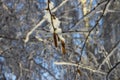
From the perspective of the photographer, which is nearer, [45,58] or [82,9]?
[45,58]

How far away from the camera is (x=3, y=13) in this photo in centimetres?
503

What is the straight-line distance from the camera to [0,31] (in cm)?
488

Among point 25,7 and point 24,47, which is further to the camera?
point 25,7

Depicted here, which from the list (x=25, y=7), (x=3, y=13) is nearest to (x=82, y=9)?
(x=25, y=7)

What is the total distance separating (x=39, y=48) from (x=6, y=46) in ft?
1.26

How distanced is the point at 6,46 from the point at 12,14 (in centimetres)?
52

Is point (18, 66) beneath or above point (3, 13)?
beneath

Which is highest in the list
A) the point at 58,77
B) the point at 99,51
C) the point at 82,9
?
the point at 82,9

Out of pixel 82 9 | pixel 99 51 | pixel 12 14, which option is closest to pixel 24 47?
pixel 12 14

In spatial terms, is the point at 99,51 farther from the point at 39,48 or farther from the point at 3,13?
the point at 3,13

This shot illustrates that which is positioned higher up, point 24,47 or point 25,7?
point 25,7

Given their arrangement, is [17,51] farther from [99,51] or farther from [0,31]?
[99,51]

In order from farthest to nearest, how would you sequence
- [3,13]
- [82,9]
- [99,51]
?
[82,9] < [3,13] < [99,51]

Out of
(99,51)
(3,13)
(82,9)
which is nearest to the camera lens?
(99,51)
